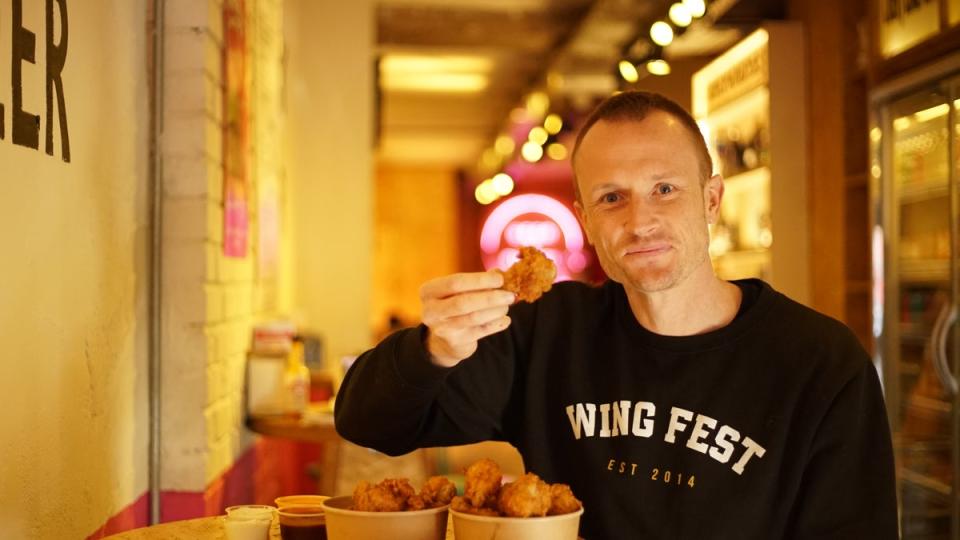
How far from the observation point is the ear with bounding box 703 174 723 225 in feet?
6.51

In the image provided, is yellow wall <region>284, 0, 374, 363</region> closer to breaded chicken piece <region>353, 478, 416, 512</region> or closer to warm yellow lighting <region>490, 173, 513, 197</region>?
warm yellow lighting <region>490, 173, 513, 197</region>

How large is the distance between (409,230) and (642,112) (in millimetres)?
14153

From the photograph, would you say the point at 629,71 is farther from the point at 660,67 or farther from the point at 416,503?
the point at 416,503

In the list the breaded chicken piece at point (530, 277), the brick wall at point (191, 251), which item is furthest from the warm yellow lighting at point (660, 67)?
the breaded chicken piece at point (530, 277)

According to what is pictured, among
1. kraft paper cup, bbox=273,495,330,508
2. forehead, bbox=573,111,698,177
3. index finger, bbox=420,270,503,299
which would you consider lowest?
kraft paper cup, bbox=273,495,330,508

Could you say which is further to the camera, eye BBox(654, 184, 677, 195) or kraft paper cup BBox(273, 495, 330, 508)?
eye BBox(654, 184, 677, 195)

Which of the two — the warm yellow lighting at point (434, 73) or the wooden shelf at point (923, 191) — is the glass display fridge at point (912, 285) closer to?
the wooden shelf at point (923, 191)

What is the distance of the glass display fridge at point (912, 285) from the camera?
4.30 meters

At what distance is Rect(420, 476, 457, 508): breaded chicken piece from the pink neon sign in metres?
14.9

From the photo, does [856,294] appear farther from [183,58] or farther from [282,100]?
[183,58]

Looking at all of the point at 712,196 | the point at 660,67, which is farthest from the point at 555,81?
the point at 712,196

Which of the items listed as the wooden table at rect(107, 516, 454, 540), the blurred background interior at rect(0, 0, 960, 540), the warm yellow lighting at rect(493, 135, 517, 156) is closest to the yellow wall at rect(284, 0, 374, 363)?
the blurred background interior at rect(0, 0, 960, 540)

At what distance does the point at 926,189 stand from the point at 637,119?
2927mm

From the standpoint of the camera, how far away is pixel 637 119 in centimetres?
191
